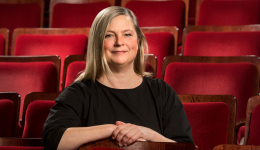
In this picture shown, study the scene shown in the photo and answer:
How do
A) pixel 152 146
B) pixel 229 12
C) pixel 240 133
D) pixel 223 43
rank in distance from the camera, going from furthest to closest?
1. pixel 229 12
2. pixel 223 43
3. pixel 240 133
4. pixel 152 146

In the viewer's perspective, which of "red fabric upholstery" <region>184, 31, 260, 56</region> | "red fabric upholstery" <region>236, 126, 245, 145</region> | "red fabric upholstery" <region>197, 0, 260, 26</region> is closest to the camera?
"red fabric upholstery" <region>236, 126, 245, 145</region>

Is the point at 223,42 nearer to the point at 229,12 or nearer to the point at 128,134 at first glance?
the point at 229,12

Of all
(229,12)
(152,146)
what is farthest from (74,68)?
(229,12)

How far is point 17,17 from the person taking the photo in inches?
24.6

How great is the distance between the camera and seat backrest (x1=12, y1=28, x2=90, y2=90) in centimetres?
45

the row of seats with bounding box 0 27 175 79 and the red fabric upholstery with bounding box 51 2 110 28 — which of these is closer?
the row of seats with bounding box 0 27 175 79

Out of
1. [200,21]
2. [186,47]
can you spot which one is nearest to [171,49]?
[186,47]

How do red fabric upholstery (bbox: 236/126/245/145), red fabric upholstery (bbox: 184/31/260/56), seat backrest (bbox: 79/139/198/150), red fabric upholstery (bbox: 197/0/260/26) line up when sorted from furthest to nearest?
red fabric upholstery (bbox: 197/0/260/26), red fabric upholstery (bbox: 184/31/260/56), red fabric upholstery (bbox: 236/126/245/145), seat backrest (bbox: 79/139/198/150)

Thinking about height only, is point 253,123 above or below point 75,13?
below

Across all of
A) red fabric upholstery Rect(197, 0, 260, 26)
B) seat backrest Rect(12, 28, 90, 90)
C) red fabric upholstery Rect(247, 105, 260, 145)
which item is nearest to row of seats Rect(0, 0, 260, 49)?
red fabric upholstery Rect(197, 0, 260, 26)

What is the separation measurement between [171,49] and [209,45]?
0.18 ft

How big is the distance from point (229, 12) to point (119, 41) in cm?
38

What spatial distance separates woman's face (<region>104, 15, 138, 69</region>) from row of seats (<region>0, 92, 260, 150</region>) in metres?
0.07

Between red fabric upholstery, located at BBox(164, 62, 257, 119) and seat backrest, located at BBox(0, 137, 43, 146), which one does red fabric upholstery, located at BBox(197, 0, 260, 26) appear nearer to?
red fabric upholstery, located at BBox(164, 62, 257, 119)
